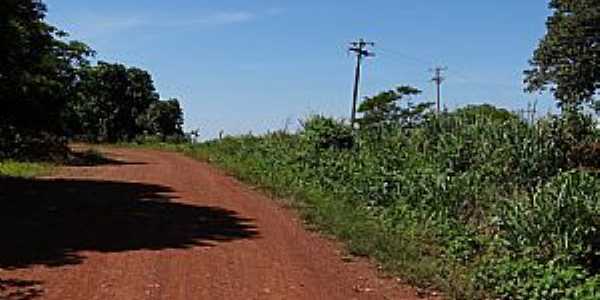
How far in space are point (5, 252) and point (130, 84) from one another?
51822mm

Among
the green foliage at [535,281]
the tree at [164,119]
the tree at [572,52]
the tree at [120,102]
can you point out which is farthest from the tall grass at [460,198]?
the tree at [164,119]

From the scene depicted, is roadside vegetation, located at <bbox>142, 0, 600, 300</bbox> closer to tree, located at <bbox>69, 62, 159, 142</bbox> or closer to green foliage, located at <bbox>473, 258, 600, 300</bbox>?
green foliage, located at <bbox>473, 258, 600, 300</bbox>

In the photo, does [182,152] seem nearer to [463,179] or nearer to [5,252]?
[463,179]

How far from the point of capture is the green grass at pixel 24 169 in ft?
67.0

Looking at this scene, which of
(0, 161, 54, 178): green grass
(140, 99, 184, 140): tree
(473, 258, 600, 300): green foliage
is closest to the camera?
(473, 258, 600, 300): green foliage

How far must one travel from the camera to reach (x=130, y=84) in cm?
6091

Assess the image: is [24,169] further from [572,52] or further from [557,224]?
[572,52]

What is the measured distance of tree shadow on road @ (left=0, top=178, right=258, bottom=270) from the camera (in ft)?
34.3

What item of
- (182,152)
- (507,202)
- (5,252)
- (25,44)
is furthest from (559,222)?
(182,152)

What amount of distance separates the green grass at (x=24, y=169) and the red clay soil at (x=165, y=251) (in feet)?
11.5

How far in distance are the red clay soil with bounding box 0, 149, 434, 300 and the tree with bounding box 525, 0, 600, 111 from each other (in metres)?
25.0

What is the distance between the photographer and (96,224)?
12430mm

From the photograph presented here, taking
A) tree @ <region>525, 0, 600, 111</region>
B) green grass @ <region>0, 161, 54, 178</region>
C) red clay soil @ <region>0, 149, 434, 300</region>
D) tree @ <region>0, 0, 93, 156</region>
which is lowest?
red clay soil @ <region>0, 149, 434, 300</region>

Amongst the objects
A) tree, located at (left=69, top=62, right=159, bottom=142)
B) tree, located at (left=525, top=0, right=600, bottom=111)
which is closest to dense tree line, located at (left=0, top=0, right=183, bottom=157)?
tree, located at (left=525, top=0, right=600, bottom=111)
